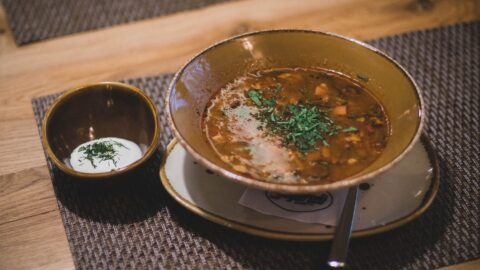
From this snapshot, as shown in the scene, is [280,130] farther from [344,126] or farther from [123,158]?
[123,158]

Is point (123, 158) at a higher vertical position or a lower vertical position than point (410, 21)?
lower

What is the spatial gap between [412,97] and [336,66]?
0.31m

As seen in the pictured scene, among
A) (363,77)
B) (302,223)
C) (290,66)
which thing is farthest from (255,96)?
(302,223)

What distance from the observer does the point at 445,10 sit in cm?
227

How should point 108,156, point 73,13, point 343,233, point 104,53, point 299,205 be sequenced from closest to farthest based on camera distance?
point 343,233, point 299,205, point 108,156, point 104,53, point 73,13

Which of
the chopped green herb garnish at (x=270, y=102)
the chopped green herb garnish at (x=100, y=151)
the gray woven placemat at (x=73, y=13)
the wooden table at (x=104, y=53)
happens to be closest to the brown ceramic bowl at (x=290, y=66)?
the chopped green herb garnish at (x=270, y=102)

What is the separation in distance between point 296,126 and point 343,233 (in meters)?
0.34

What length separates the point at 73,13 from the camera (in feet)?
7.58

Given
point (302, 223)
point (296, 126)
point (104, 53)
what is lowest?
point (104, 53)

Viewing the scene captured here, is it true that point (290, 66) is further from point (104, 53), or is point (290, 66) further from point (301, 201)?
point (104, 53)

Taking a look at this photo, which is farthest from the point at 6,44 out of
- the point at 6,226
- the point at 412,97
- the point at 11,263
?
the point at 412,97

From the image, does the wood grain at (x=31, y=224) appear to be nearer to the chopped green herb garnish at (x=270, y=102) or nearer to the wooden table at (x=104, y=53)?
the wooden table at (x=104, y=53)

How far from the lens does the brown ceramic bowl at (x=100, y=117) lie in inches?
61.8

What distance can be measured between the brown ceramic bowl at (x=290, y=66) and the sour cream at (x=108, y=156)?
23 cm
